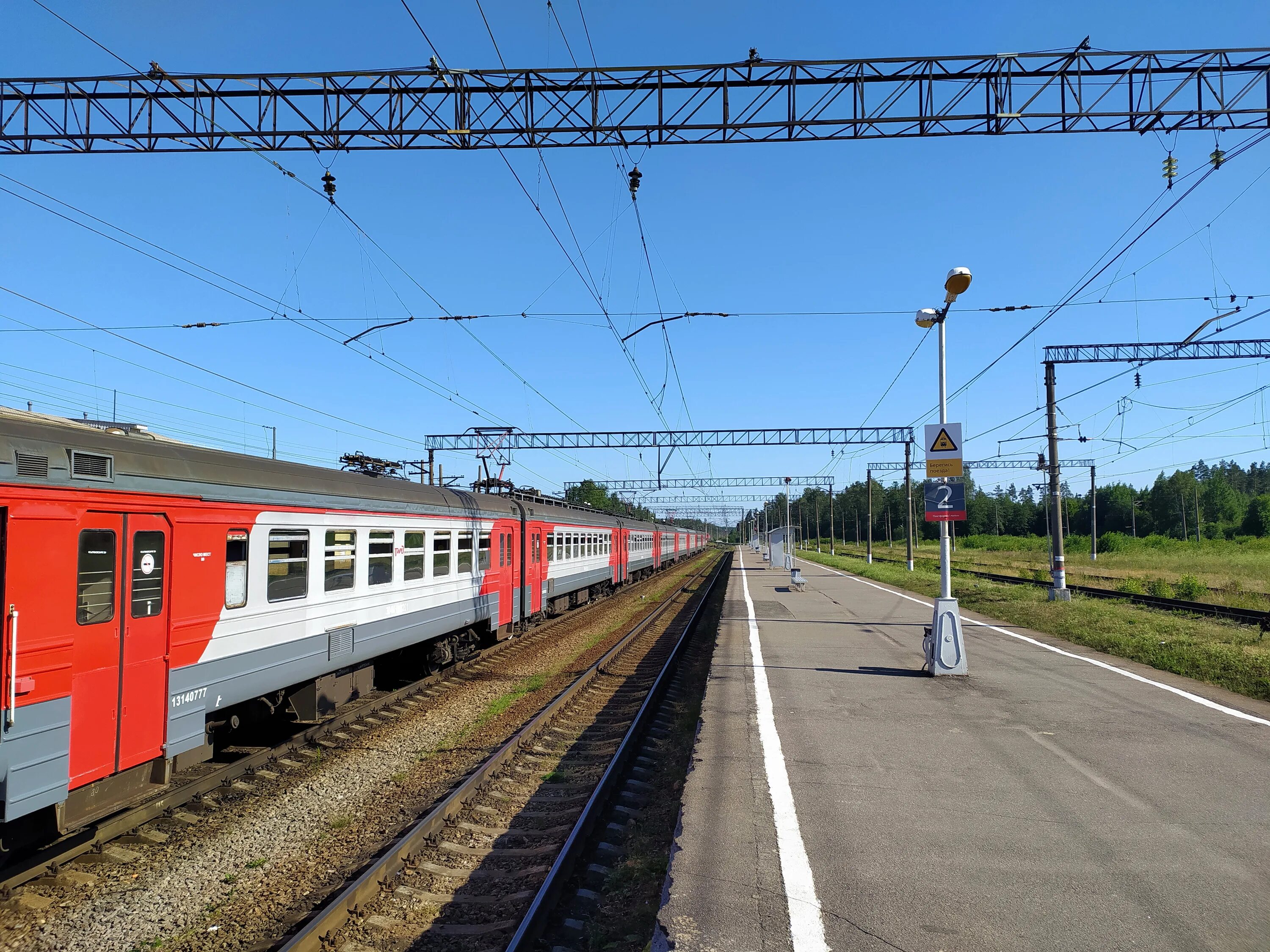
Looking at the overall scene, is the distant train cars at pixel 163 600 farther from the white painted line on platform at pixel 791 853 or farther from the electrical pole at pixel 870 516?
the electrical pole at pixel 870 516

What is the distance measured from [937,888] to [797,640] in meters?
10.3

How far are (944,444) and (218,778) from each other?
945 cm

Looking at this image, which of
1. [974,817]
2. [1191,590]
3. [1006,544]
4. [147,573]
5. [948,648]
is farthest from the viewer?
[1006,544]

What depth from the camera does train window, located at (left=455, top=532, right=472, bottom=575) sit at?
12859 millimetres

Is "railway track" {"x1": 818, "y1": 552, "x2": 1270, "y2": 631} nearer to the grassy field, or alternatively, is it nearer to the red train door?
the grassy field

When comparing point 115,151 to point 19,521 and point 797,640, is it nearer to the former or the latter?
point 19,521

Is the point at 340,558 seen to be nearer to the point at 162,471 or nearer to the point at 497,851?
the point at 162,471

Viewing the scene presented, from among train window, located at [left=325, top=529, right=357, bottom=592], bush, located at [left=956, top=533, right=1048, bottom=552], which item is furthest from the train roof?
bush, located at [left=956, top=533, right=1048, bottom=552]

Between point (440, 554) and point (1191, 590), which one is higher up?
point (440, 554)

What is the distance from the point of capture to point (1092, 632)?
48.6 ft

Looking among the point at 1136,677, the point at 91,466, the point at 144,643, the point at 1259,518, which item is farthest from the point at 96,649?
the point at 1259,518

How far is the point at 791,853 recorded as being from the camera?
4883 mm

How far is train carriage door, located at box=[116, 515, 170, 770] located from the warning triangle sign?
9.23 m

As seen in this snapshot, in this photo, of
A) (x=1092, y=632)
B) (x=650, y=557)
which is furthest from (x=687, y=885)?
(x=650, y=557)
